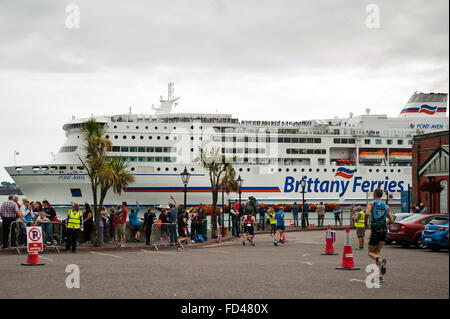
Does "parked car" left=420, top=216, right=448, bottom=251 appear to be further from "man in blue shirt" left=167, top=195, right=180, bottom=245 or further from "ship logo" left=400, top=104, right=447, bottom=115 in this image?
"ship logo" left=400, top=104, right=447, bottom=115

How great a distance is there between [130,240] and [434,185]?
13.9 m

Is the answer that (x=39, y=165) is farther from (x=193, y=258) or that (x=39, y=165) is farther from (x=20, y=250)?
(x=193, y=258)

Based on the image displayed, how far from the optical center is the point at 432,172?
2377 centimetres

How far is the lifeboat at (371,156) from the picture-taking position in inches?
2365

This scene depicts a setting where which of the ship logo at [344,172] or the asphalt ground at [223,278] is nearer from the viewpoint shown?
the asphalt ground at [223,278]

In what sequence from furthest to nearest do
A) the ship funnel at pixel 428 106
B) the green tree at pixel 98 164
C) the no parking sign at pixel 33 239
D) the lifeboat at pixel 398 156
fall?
the ship funnel at pixel 428 106 → the lifeboat at pixel 398 156 → the green tree at pixel 98 164 → the no parking sign at pixel 33 239

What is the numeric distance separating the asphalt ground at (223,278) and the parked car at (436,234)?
99 centimetres

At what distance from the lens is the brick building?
2400 centimetres

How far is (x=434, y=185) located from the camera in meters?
25.9

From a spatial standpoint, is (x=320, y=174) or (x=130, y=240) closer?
(x=130, y=240)

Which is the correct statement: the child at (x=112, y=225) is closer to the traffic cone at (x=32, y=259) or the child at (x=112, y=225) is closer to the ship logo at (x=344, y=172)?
the traffic cone at (x=32, y=259)

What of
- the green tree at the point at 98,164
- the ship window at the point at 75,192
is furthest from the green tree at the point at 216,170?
the ship window at the point at 75,192
